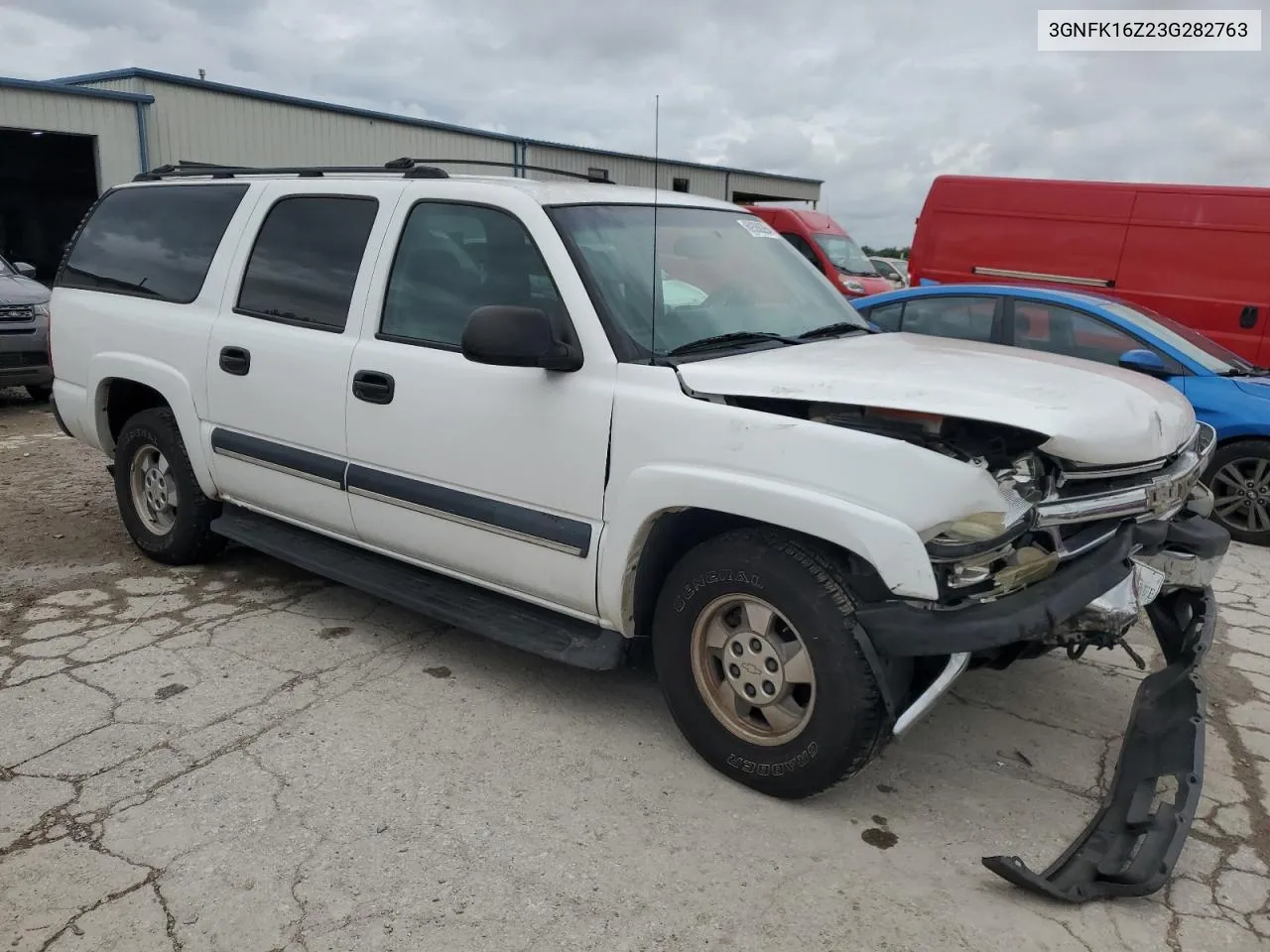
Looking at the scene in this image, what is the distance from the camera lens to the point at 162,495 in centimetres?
491

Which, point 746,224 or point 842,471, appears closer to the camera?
point 842,471

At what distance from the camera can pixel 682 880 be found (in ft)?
8.65

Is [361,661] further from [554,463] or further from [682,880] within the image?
[682,880]

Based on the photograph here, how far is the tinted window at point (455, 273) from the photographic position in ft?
11.2

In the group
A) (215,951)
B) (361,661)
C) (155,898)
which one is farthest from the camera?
(361,661)

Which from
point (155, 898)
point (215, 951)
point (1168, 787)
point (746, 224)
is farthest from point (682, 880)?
point (746, 224)

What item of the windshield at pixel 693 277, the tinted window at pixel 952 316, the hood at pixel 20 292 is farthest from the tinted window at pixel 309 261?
the hood at pixel 20 292

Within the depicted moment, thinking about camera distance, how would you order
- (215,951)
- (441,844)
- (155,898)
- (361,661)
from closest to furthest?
1. (215,951)
2. (155,898)
3. (441,844)
4. (361,661)

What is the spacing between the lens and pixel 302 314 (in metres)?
4.03

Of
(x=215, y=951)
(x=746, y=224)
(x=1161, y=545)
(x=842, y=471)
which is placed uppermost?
(x=746, y=224)

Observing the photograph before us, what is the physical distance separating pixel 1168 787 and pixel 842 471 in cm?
147

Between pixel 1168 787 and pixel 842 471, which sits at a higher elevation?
pixel 842 471

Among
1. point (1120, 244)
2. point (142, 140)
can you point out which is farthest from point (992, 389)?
point (142, 140)

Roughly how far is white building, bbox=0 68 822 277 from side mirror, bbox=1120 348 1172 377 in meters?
7.01
